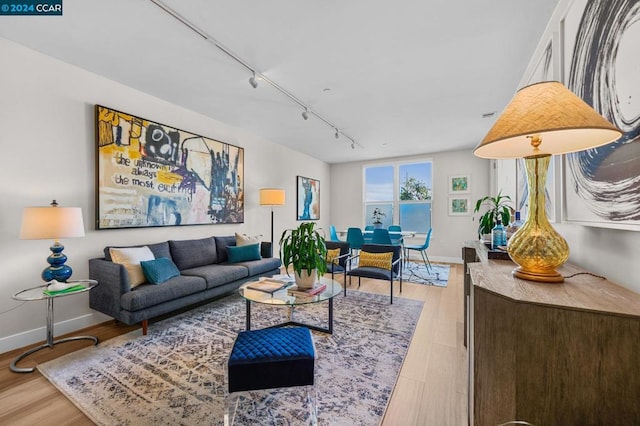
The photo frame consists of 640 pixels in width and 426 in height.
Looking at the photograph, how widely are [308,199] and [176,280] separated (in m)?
4.15

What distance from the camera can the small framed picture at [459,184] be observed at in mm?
6066

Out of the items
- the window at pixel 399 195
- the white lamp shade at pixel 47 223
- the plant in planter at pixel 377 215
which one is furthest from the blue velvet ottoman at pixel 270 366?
the plant in planter at pixel 377 215

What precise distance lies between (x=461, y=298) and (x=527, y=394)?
3.09 metres

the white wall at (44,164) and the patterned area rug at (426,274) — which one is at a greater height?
the white wall at (44,164)

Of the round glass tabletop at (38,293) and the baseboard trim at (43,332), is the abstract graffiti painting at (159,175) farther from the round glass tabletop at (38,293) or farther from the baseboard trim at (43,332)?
the baseboard trim at (43,332)

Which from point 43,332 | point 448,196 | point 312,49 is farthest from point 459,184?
point 43,332

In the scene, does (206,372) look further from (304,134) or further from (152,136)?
(304,134)

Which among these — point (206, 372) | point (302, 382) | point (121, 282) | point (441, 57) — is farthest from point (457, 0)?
point (121, 282)

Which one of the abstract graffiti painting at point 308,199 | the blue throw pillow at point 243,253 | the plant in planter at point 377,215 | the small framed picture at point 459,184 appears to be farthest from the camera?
the plant in planter at point 377,215

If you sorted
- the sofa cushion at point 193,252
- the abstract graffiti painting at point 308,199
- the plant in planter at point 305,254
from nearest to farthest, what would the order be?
the plant in planter at point 305,254 < the sofa cushion at point 193,252 < the abstract graffiti painting at point 308,199

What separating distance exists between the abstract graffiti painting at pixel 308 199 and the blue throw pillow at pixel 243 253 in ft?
7.64

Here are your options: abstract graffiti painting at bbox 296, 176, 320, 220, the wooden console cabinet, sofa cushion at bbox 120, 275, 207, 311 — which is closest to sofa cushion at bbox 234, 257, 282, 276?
sofa cushion at bbox 120, 275, 207, 311

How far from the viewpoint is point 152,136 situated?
3.28 metres

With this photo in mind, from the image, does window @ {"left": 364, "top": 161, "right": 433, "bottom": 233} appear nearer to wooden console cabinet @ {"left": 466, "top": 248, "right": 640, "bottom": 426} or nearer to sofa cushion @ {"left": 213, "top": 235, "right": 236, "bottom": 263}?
sofa cushion @ {"left": 213, "top": 235, "right": 236, "bottom": 263}
